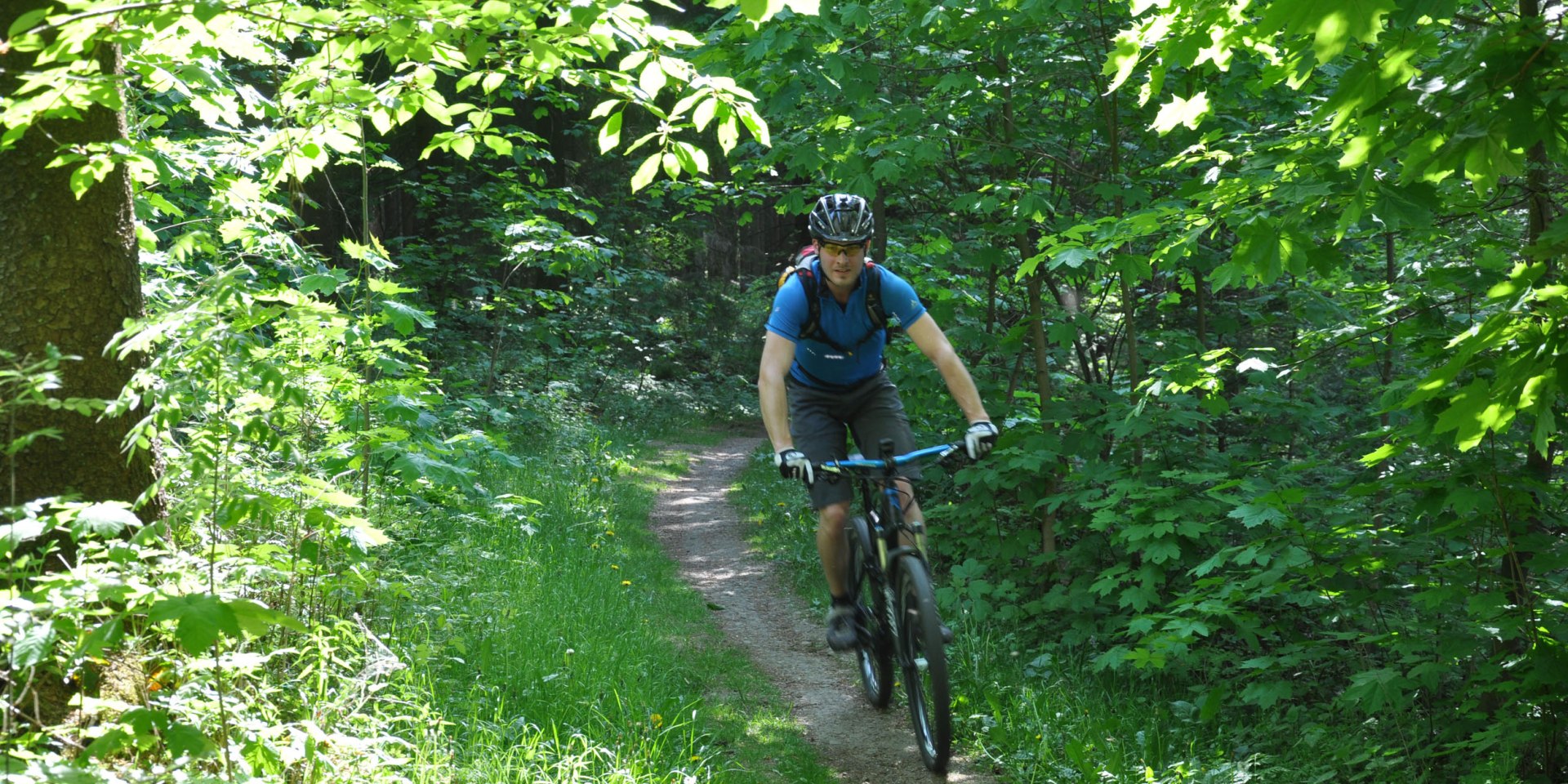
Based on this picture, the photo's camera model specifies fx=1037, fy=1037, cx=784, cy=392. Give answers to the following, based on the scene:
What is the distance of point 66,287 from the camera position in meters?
3.51

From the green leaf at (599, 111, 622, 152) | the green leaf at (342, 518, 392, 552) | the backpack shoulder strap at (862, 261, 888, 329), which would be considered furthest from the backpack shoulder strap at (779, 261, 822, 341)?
the green leaf at (342, 518, 392, 552)

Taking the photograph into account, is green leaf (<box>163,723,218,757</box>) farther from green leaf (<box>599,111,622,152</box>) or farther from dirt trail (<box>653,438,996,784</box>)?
dirt trail (<box>653,438,996,784</box>)

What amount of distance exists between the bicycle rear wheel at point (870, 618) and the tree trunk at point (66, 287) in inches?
123

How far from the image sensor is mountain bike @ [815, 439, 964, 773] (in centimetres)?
452

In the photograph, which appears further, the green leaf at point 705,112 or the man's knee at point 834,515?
the man's knee at point 834,515

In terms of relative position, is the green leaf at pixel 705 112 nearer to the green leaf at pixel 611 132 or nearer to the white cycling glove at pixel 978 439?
the green leaf at pixel 611 132

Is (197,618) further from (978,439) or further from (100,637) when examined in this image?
(978,439)

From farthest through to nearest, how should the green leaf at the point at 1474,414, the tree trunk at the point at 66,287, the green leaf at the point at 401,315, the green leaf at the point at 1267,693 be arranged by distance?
the green leaf at the point at 1267,693 → the green leaf at the point at 401,315 → the tree trunk at the point at 66,287 → the green leaf at the point at 1474,414

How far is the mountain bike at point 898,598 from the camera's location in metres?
4.52

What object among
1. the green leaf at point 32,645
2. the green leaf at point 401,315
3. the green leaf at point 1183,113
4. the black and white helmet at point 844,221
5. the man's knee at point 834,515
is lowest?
the man's knee at point 834,515

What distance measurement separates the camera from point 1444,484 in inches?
166

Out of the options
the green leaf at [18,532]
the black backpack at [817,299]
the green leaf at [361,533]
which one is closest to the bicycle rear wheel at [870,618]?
the black backpack at [817,299]

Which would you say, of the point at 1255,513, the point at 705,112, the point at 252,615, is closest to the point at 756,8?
the point at 705,112

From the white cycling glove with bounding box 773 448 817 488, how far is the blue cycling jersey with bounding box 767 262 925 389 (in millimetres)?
734
